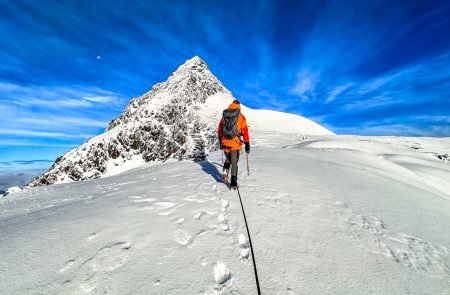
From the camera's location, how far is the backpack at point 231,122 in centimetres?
855

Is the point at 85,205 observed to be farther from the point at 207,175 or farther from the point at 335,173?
the point at 335,173

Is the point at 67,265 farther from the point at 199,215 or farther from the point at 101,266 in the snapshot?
the point at 199,215

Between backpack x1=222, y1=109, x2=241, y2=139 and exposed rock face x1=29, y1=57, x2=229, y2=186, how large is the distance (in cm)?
6126

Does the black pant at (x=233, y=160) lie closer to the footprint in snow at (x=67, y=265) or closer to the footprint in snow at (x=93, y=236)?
the footprint in snow at (x=93, y=236)

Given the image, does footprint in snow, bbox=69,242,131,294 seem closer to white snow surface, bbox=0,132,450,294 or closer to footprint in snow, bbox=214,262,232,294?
white snow surface, bbox=0,132,450,294

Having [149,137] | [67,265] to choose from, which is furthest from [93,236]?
[149,137]

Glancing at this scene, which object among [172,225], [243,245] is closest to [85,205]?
[172,225]

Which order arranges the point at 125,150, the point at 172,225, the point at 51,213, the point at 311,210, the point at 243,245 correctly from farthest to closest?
1. the point at 125,150
2. the point at 51,213
3. the point at 311,210
4. the point at 172,225
5. the point at 243,245

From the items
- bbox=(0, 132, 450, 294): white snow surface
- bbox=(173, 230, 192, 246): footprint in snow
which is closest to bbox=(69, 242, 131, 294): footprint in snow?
bbox=(0, 132, 450, 294): white snow surface

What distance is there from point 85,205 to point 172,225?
11.0 feet

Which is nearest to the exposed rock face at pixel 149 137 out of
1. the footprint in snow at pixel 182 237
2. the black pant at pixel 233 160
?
the black pant at pixel 233 160

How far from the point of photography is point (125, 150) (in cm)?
8031

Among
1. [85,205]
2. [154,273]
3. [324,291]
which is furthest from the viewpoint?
[85,205]

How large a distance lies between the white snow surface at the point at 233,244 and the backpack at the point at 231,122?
2.02 meters
